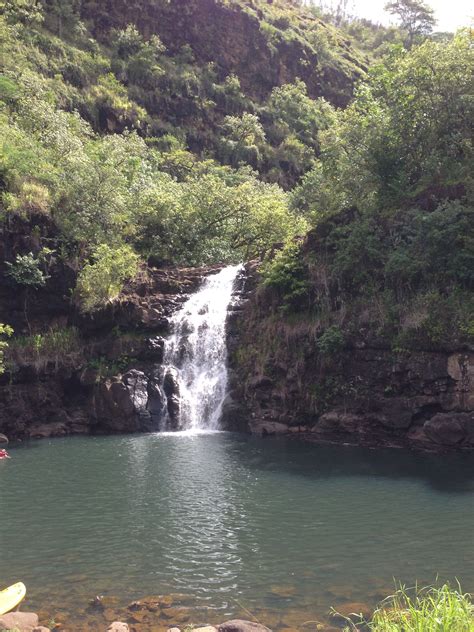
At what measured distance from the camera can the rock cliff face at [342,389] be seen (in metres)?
24.9

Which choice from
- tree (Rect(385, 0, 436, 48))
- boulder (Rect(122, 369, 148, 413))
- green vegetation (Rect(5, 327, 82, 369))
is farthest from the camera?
tree (Rect(385, 0, 436, 48))

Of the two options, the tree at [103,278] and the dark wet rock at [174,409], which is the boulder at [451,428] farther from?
the tree at [103,278]

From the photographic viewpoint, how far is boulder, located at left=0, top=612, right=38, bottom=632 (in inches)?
393

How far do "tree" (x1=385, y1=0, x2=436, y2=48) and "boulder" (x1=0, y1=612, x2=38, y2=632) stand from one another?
115197mm

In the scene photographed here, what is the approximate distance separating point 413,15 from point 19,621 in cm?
12236

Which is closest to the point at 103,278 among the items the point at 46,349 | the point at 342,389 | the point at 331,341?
the point at 46,349

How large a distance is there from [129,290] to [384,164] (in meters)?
16.0

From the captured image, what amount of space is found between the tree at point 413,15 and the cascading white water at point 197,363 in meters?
92.1

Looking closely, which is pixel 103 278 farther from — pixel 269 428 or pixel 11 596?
pixel 11 596

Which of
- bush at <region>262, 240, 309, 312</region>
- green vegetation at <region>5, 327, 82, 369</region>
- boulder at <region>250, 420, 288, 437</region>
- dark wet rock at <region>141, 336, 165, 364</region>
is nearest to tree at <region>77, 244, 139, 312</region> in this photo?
green vegetation at <region>5, 327, 82, 369</region>

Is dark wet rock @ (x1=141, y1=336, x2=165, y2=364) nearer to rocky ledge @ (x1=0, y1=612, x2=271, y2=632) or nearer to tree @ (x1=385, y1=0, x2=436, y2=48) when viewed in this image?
rocky ledge @ (x1=0, y1=612, x2=271, y2=632)

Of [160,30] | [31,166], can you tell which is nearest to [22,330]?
[31,166]

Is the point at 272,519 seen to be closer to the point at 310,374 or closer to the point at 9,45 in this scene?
the point at 310,374

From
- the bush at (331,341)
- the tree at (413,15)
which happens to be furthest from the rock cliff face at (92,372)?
the tree at (413,15)
